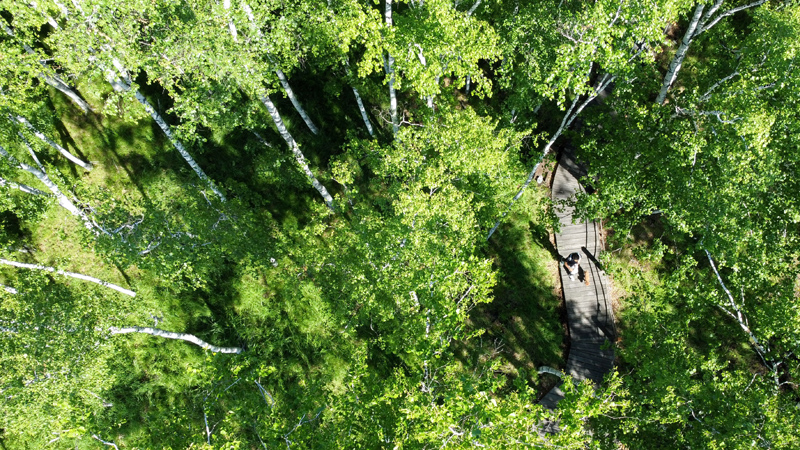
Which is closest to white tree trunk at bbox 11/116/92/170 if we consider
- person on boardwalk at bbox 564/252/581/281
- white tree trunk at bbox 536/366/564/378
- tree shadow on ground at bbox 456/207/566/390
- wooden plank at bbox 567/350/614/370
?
tree shadow on ground at bbox 456/207/566/390

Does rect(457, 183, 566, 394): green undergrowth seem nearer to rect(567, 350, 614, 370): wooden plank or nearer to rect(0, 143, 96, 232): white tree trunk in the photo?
rect(567, 350, 614, 370): wooden plank

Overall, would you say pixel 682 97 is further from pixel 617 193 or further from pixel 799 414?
Result: pixel 799 414

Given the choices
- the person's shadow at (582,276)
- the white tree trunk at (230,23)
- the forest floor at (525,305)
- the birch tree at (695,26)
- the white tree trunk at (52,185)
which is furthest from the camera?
the person's shadow at (582,276)

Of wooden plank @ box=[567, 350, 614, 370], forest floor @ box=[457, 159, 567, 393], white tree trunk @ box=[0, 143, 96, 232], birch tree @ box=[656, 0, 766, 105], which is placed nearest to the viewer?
birch tree @ box=[656, 0, 766, 105]

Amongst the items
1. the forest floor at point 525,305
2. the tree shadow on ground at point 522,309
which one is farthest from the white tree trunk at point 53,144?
the forest floor at point 525,305

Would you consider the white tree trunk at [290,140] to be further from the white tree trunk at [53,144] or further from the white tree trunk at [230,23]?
the white tree trunk at [53,144]

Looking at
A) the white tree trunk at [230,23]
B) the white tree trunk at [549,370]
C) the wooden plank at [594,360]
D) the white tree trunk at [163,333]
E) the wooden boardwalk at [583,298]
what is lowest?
the white tree trunk at [163,333]

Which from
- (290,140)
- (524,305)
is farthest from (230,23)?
(524,305)

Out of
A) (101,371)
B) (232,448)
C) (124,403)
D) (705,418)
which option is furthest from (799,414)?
(124,403)
